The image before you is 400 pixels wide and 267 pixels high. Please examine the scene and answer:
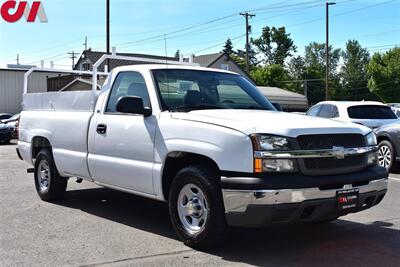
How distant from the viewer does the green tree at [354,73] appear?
3816 inches

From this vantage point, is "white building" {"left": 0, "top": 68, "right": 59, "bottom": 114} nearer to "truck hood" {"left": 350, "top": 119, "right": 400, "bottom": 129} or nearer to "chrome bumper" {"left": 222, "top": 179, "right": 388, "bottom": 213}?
"truck hood" {"left": 350, "top": 119, "right": 400, "bottom": 129}

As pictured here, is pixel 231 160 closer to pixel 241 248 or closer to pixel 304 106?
pixel 241 248

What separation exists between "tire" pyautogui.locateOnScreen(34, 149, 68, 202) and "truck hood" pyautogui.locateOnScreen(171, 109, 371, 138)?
116 inches

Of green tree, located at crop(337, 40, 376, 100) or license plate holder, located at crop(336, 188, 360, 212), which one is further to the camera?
green tree, located at crop(337, 40, 376, 100)

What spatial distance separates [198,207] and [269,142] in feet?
3.44

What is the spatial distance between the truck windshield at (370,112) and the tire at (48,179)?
7.90 m

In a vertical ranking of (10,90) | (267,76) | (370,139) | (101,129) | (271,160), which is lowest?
(271,160)

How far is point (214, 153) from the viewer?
502 cm

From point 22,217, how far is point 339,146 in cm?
415

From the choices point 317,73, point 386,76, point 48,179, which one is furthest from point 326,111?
point 317,73

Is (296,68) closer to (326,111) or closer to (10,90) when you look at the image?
(10,90)

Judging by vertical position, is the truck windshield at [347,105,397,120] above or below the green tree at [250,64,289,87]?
below

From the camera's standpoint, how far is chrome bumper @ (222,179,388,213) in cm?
472

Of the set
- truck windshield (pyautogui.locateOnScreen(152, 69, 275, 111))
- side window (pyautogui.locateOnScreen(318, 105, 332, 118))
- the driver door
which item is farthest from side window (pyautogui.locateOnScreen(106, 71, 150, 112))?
side window (pyautogui.locateOnScreen(318, 105, 332, 118))
